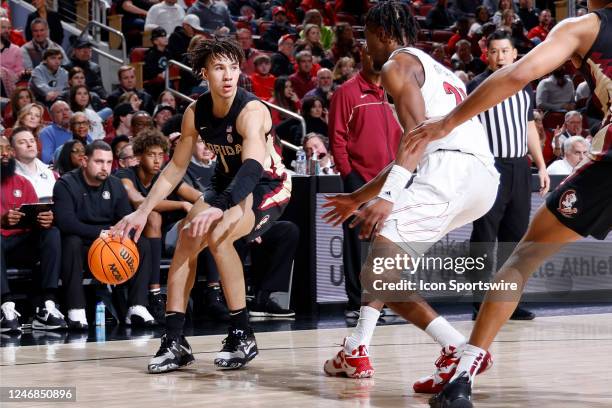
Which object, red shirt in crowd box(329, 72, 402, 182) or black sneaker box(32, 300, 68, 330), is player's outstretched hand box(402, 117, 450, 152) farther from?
black sneaker box(32, 300, 68, 330)

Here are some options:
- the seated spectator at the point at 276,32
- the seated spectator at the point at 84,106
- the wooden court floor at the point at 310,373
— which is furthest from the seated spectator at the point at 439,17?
the wooden court floor at the point at 310,373

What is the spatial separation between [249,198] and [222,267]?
1.38 ft

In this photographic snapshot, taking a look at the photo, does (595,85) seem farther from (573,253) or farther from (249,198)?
(573,253)

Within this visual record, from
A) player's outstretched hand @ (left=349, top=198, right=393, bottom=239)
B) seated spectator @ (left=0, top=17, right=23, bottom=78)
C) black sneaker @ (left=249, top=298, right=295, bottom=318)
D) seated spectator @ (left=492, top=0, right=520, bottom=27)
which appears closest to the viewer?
player's outstretched hand @ (left=349, top=198, right=393, bottom=239)

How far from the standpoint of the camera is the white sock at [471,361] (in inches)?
166

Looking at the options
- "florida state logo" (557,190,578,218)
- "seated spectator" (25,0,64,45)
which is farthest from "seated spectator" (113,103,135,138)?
"florida state logo" (557,190,578,218)

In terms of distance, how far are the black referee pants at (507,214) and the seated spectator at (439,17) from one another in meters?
10.8

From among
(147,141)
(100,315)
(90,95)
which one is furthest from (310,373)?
(90,95)

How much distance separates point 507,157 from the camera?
311 inches

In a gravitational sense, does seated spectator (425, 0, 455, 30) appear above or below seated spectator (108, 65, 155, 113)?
above

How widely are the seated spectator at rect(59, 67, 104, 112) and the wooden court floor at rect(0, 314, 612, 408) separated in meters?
5.27

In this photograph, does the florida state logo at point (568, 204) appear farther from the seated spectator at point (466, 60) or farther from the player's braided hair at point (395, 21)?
the seated spectator at point (466, 60)

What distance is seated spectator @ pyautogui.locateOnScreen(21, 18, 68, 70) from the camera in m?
12.7

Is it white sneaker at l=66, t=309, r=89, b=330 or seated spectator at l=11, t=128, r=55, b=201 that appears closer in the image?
white sneaker at l=66, t=309, r=89, b=330
